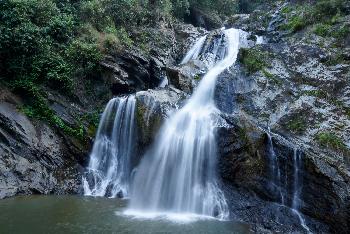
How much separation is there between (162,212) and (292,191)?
4192 millimetres

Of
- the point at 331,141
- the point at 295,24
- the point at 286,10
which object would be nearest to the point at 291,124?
the point at 331,141

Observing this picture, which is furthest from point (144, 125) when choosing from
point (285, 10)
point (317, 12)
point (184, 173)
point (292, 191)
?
point (285, 10)

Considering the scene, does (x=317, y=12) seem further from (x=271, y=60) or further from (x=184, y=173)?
(x=184, y=173)

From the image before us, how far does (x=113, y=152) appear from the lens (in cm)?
1586

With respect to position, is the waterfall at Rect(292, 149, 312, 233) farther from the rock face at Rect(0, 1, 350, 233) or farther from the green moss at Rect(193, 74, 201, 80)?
the green moss at Rect(193, 74, 201, 80)

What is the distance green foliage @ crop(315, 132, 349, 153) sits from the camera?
12.8 metres

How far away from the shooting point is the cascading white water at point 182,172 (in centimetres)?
1270

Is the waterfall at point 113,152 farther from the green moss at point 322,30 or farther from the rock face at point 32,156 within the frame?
the green moss at point 322,30

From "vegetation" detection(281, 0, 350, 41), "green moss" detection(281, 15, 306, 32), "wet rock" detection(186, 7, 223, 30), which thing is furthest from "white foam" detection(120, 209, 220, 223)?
"wet rock" detection(186, 7, 223, 30)

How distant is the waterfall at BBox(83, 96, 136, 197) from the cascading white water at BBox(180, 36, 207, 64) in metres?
7.12

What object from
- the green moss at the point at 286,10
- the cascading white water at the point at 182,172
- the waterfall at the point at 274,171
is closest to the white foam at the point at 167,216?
the cascading white water at the point at 182,172

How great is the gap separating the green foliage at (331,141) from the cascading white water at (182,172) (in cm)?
361

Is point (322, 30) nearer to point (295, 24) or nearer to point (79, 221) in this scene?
point (295, 24)

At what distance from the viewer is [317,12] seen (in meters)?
18.7
